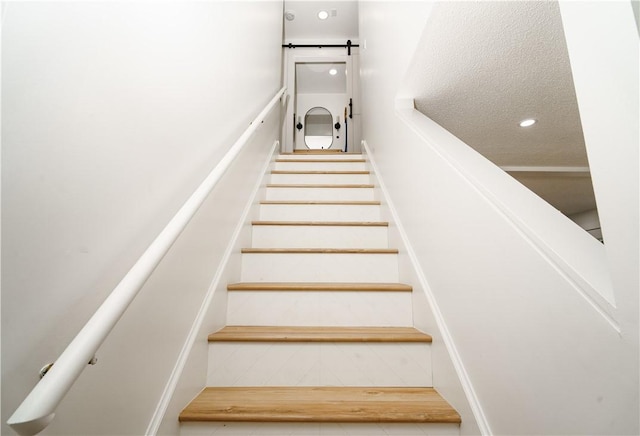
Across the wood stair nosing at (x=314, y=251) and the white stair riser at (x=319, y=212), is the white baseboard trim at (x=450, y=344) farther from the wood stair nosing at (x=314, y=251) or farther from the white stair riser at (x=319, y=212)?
the white stair riser at (x=319, y=212)

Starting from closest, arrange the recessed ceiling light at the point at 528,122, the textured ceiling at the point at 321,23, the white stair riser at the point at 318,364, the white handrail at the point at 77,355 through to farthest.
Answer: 1. the white handrail at the point at 77,355
2. the white stair riser at the point at 318,364
3. the recessed ceiling light at the point at 528,122
4. the textured ceiling at the point at 321,23

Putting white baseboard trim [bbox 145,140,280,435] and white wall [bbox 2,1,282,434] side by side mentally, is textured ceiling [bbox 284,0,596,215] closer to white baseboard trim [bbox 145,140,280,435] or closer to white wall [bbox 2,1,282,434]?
white wall [bbox 2,1,282,434]

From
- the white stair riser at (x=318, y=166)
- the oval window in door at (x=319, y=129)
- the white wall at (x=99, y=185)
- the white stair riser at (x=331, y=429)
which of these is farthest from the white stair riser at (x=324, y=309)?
the oval window in door at (x=319, y=129)

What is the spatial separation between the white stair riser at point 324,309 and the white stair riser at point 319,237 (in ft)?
1.64

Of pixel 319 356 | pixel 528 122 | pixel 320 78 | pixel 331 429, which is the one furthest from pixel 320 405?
pixel 320 78

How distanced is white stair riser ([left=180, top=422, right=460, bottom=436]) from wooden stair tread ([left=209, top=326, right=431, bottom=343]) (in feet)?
0.94

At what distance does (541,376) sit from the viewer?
639mm

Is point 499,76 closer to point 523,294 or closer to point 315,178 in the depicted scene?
point 523,294

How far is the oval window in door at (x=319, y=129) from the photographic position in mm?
6117

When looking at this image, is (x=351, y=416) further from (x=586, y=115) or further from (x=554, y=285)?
(x=586, y=115)

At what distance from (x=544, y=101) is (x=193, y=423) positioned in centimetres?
191

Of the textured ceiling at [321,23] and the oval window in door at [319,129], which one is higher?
the textured ceiling at [321,23]

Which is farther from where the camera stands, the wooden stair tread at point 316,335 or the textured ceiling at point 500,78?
the wooden stair tread at point 316,335

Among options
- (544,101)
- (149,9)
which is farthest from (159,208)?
(544,101)
